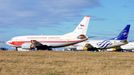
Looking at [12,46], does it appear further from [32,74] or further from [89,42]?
[32,74]

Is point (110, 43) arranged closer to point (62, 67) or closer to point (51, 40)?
point (51, 40)

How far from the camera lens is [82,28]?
99.0 meters

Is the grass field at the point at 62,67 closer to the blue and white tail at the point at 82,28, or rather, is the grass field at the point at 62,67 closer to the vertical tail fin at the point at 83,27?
the blue and white tail at the point at 82,28

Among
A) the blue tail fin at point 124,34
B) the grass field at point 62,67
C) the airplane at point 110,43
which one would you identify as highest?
the blue tail fin at point 124,34

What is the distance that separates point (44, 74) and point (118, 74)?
3981 millimetres

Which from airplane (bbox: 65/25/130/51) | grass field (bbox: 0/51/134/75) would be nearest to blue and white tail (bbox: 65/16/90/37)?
airplane (bbox: 65/25/130/51)

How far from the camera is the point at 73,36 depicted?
9700 cm

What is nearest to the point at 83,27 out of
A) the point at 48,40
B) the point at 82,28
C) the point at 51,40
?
the point at 82,28

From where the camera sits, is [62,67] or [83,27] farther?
[83,27]

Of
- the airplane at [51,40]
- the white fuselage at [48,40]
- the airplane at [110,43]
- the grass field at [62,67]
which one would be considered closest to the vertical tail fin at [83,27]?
the airplane at [51,40]

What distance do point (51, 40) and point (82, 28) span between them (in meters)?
8.50

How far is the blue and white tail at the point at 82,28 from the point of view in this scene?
9763 cm

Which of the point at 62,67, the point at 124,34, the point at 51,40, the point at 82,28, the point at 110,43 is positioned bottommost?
the point at 62,67

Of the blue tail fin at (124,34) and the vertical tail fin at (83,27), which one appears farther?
the blue tail fin at (124,34)
